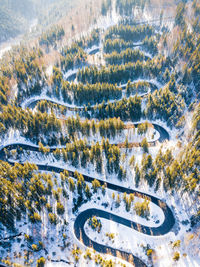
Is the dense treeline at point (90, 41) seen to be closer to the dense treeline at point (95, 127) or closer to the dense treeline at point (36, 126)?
the dense treeline at point (36, 126)

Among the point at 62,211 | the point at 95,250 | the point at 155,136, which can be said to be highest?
the point at 155,136

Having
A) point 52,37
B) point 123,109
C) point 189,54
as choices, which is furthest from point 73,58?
point 189,54

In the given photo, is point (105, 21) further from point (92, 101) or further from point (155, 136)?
point (155, 136)

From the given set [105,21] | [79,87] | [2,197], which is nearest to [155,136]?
[79,87]

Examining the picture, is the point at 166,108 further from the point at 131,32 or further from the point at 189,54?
the point at 131,32

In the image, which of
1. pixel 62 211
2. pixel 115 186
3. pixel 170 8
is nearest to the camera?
pixel 62 211
